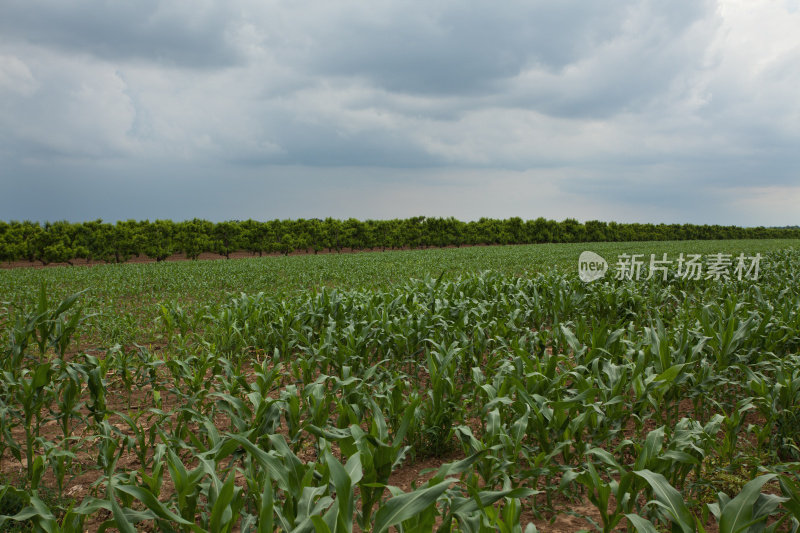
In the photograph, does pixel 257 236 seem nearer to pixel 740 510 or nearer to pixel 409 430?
pixel 409 430

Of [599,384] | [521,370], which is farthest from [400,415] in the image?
[599,384]

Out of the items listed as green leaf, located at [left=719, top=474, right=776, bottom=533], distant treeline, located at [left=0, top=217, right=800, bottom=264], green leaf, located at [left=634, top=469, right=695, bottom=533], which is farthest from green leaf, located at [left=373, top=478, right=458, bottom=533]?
distant treeline, located at [left=0, top=217, right=800, bottom=264]

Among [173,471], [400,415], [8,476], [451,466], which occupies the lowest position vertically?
[8,476]

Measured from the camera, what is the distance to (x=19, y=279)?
16.2m

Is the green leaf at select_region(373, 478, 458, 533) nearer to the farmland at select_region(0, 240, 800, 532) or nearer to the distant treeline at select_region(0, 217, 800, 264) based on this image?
the farmland at select_region(0, 240, 800, 532)

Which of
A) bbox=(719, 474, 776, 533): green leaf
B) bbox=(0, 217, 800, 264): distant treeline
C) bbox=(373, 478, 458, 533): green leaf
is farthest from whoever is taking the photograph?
bbox=(0, 217, 800, 264): distant treeline

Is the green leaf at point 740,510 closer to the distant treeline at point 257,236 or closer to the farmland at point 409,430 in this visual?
the farmland at point 409,430

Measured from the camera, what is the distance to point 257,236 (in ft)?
119

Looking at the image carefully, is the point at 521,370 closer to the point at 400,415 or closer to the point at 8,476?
the point at 400,415

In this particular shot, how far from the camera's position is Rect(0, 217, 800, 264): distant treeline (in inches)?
1085

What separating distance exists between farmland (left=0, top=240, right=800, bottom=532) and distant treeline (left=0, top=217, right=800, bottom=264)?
83.9 feet

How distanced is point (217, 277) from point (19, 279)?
693 centimetres

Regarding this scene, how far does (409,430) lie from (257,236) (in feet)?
114

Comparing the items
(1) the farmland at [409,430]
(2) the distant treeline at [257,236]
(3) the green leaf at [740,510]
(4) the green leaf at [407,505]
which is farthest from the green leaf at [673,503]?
(2) the distant treeline at [257,236]
